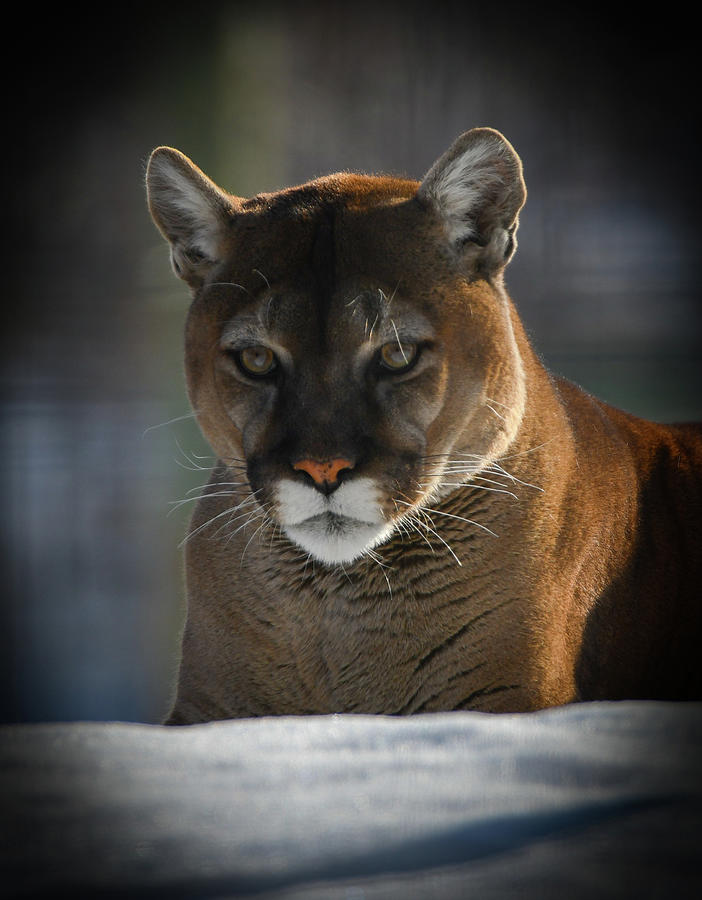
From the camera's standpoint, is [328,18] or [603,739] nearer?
[603,739]

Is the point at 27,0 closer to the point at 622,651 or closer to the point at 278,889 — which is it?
the point at 278,889

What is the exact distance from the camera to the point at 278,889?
2.33 feet

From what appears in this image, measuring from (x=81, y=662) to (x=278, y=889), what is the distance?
2178 mm

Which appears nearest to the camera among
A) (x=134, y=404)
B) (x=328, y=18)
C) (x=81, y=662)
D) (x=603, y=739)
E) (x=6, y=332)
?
(x=603, y=739)

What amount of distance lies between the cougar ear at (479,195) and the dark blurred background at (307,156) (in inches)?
1.9

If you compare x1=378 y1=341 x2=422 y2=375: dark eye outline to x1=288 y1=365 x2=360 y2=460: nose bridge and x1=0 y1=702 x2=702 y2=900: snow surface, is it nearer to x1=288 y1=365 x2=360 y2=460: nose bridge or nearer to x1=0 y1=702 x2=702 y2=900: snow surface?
x1=288 y1=365 x2=360 y2=460: nose bridge

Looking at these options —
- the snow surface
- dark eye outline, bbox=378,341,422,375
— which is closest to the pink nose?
dark eye outline, bbox=378,341,422,375

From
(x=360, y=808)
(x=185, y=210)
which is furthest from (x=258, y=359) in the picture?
(x=360, y=808)

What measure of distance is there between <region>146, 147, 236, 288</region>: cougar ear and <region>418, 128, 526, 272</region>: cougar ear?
38 centimetres

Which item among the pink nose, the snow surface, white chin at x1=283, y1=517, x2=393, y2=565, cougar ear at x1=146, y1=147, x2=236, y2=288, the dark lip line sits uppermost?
cougar ear at x1=146, y1=147, x2=236, y2=288

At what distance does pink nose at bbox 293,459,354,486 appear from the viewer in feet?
4.50

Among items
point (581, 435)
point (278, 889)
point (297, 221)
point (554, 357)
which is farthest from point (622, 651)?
point (278, 889)

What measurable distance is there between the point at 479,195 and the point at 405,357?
35 centimetres

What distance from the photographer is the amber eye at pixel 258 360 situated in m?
1.55
